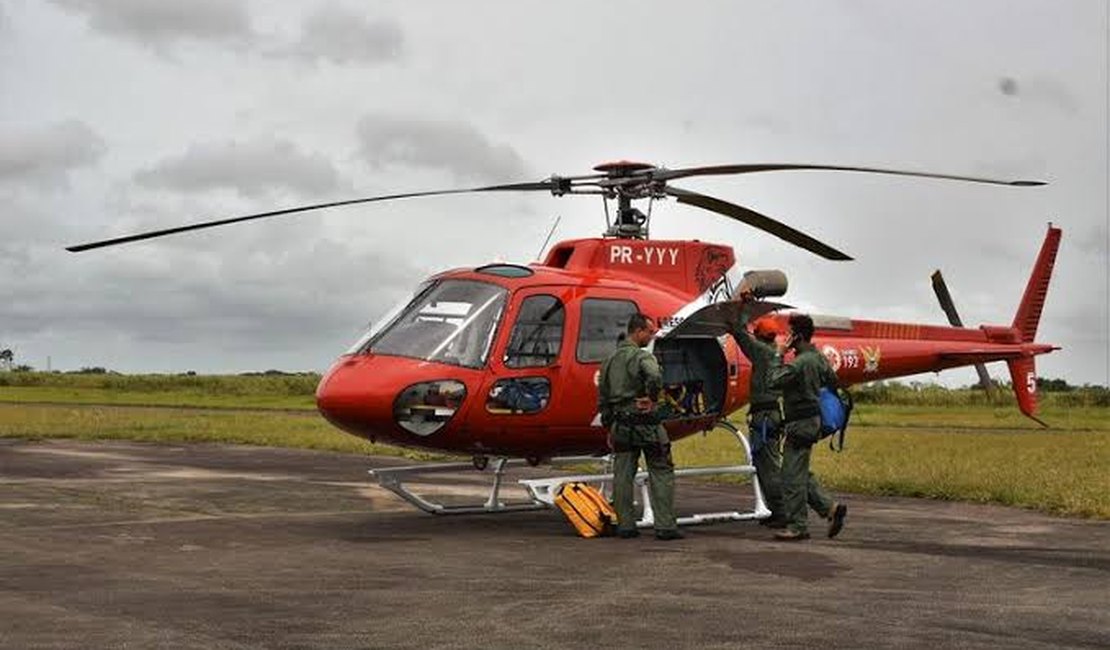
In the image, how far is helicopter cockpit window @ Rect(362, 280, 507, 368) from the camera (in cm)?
1179

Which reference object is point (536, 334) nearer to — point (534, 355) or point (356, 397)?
point (534, 355)

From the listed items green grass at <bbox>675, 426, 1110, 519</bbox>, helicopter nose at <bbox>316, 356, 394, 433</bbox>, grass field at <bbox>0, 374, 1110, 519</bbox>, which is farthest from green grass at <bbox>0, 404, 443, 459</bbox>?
helicopter nose at <bbox>316, 356, 394, 433</bbox>

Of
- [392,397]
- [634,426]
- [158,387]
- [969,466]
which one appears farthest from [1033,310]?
[158,387]

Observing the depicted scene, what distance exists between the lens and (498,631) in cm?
700

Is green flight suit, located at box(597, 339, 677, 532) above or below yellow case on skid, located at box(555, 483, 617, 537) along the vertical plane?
above

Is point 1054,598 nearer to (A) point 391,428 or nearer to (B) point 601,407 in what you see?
(B) point 601,407

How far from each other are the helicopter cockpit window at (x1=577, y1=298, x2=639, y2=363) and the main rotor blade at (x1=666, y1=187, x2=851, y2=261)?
4.82 feet

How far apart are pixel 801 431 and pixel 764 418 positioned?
121 centimetres

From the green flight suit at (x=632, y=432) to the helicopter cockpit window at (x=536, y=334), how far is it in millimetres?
646

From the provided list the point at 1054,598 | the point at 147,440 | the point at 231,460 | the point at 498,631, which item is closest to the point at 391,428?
the point at 498,631

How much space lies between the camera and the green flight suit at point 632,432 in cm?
1167

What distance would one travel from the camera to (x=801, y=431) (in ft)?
38.7

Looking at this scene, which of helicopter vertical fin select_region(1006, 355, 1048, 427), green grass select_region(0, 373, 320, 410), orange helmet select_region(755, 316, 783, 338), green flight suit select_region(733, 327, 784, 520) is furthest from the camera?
green grass select_region(0, 373, 320, 410)

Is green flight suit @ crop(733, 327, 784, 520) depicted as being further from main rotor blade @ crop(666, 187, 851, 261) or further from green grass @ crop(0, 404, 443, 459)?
green grass @ crop(0, 404, 443, 459)
